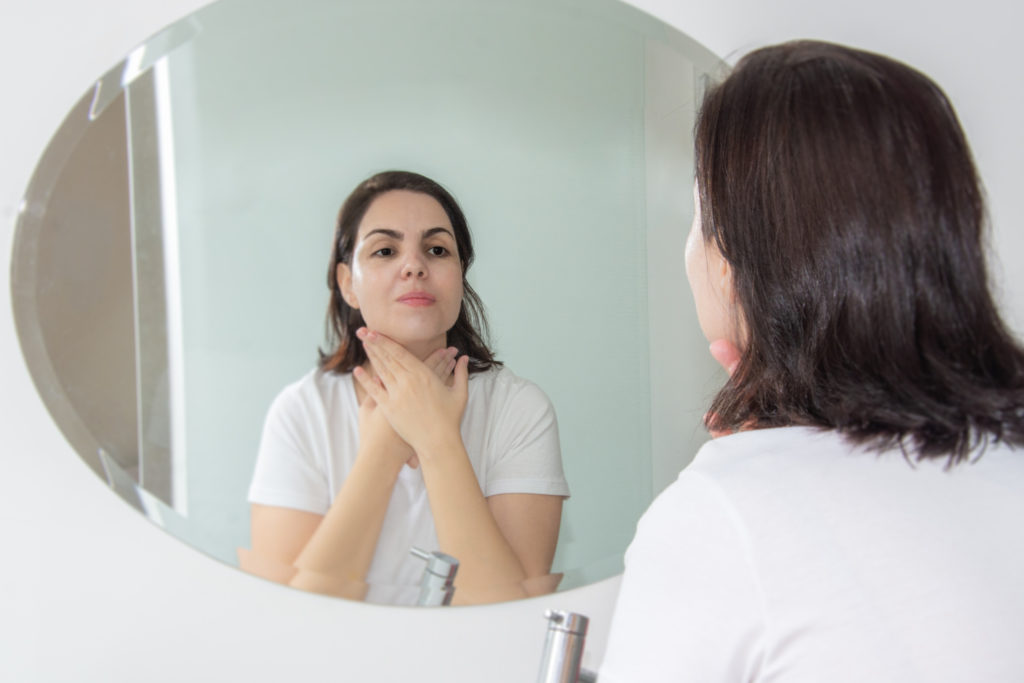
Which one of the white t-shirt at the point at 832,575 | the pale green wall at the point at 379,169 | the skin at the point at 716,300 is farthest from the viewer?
the pale green wall at the point at 379,169

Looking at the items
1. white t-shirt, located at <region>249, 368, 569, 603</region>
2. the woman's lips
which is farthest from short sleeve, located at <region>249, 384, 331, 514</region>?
the woman's lips

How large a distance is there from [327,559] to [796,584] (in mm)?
409

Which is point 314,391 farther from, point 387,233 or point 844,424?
point 844,424

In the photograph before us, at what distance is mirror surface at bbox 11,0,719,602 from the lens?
64cm

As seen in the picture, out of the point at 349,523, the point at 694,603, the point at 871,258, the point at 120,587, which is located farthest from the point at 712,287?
the point at 120,587

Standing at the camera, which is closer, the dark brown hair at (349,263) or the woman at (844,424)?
the woman at (844,424)

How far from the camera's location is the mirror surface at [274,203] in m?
0.64

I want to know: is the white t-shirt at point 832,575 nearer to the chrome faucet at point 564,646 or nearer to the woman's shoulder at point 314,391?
the chrome faucet at point 564,646

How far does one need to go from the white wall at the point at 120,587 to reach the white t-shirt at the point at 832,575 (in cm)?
34

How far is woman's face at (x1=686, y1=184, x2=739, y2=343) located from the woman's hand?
0.21m

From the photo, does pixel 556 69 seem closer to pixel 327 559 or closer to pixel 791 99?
pixel 791 99

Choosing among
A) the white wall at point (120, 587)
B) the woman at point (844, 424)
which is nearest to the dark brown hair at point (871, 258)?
the woman at point (844, 424)

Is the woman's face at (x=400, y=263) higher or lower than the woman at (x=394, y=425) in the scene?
higher

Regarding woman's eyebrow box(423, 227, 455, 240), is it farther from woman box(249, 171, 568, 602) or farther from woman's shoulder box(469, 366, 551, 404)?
woman's shoulder box(469, 366, 551, 404)
